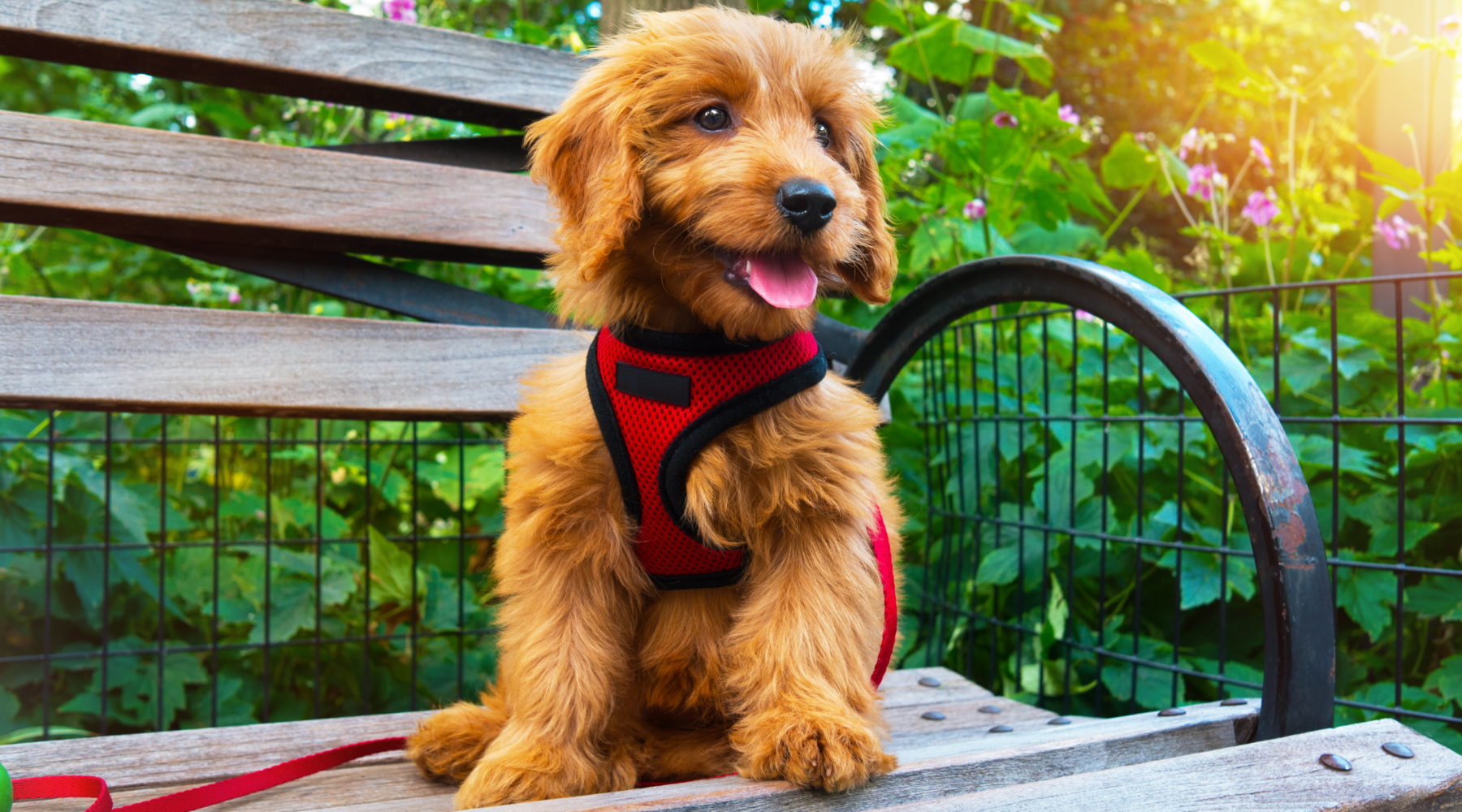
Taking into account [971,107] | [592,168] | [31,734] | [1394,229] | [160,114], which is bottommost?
[31,734]

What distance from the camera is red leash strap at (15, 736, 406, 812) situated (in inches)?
50.1

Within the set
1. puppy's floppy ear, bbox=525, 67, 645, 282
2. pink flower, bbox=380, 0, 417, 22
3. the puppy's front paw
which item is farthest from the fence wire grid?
pink flower, bbox=380, 0, 417, 22

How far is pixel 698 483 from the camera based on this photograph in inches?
54.4

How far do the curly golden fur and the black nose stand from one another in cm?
1

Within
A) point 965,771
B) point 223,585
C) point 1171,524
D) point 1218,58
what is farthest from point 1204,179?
point 223,585

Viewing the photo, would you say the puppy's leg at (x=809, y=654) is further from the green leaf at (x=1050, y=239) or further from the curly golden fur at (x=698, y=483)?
the green leaf at (x=1050, y=239)

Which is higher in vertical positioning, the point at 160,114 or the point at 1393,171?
the point at 160,114

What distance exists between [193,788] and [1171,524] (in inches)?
88.1

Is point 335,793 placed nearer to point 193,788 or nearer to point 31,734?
point 193,788

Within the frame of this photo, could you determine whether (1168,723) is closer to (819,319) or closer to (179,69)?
(819,319)

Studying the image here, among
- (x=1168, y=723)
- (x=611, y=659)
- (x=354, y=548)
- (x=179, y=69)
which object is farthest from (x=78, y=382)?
(x=1168, y=723)

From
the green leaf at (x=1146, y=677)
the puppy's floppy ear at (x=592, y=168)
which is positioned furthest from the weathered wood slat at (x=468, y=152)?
the green leaf at (x=1146, y=677)

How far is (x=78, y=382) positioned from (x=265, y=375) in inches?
13.2

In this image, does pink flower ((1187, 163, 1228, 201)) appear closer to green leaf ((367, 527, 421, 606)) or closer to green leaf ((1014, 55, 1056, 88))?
green leaf ((1014, 55, 1056, 88))
